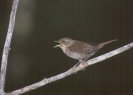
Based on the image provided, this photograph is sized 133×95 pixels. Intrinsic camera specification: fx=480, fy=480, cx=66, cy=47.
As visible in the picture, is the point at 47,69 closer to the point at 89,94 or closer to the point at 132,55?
the point at 89,94

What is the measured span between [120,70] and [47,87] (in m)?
1.10

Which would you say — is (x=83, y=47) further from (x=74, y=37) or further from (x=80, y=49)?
(x=74, y=37)

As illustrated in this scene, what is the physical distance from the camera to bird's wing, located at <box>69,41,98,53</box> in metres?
5.39

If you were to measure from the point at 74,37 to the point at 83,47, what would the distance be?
147cm

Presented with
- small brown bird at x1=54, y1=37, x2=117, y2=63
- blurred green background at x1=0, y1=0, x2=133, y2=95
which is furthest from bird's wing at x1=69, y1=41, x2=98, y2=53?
blurred green background at x1=0, y1=0, x2=133, y2=95

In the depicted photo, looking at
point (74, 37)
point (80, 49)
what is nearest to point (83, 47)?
point (80, 49)

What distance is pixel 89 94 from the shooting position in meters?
6.82

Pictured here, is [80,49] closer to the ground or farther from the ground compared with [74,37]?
closer to the ground

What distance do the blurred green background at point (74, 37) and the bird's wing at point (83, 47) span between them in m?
1.25

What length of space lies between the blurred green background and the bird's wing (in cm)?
125

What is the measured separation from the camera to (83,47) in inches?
216

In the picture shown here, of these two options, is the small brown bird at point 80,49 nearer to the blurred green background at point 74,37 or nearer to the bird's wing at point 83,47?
the bird's wing at point 83,47

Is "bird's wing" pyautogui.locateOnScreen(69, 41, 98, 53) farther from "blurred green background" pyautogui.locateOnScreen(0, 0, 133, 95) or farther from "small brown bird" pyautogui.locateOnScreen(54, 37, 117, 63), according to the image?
"blurred green background" pyautogui.locateOnScreen(0, 0, 133, 95)

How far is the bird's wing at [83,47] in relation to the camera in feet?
17.7
